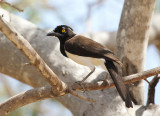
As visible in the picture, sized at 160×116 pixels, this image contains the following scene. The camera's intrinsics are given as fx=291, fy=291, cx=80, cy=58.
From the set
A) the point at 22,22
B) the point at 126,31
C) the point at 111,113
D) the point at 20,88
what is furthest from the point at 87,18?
the point at 111,113

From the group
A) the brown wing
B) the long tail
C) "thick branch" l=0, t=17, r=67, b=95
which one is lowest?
the long tail

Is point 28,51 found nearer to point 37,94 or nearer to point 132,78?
point 37,94

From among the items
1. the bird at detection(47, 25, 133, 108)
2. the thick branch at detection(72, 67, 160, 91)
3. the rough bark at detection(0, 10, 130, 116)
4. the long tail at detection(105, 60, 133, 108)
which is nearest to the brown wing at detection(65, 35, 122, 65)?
the bird at detection(47, 25, 133, 108)

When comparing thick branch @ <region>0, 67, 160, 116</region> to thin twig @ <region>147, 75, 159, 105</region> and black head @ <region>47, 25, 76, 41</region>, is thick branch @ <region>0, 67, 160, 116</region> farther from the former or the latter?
black head @ <region>47, 25, 76, 41</region>

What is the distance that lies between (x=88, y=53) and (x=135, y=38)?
2.52 ft

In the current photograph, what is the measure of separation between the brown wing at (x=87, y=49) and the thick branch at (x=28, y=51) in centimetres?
67

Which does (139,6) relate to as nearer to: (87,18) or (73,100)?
(73,100)

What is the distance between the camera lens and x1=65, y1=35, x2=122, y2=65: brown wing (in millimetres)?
3373

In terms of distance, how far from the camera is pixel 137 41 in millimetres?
3914

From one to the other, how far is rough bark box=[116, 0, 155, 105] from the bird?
0.44 m

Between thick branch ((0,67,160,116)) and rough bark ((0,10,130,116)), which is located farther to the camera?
rough bark ((0,10,130,116))

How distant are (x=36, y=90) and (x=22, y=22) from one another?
1831 millimetres

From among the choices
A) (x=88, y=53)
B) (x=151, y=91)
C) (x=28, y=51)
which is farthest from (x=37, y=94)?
(x=151, y=91)

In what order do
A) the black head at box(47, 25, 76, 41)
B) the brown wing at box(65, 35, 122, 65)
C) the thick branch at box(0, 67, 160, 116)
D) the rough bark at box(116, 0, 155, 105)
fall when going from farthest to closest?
the black head at box(47, 25, 76, 41) < the rough bark at box(116, 0, 155, 105) < the brown wing at box(65, 35, 122, 65) < the thick branch at box(0, 67, 160, 116)
